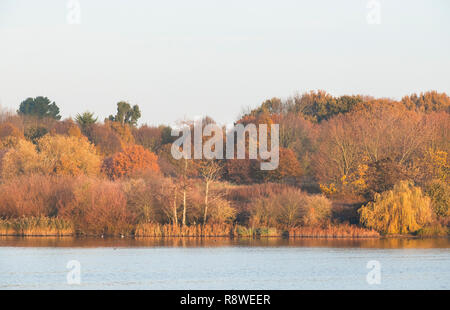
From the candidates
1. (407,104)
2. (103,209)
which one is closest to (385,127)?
(103,209)

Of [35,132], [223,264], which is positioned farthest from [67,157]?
[223,264]

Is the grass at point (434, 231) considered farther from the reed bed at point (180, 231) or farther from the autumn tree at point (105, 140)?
the autumn tree at point (105, 140)

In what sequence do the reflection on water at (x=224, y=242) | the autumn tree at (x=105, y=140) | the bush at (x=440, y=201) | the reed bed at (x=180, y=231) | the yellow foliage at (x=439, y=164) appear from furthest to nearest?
the autumn tree at (x=105, y=140) → the yellow foliage at (x=439, y=164) → the bush at (x=440, y=201) → the reed bed at (x=180, y=231) → the reflection on water at (x=224, y=242)

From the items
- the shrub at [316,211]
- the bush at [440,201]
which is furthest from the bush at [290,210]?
the bush at [440,201]

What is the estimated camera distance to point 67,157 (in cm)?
6181

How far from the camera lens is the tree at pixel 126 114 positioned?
106 meters

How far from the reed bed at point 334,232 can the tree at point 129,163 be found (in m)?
19.2

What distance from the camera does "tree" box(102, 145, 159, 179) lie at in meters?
65.4

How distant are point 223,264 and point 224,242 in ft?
31.9

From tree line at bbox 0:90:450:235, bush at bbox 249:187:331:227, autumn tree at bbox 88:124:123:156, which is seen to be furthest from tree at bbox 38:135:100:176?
autumn tree at bbox 88:124:123:156

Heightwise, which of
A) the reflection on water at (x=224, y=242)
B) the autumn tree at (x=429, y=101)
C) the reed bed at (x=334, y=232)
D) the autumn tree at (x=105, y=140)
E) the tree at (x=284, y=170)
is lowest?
the reflection on water at (x=224, y=242)

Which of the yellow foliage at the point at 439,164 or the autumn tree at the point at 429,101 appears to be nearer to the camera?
the yellow foliage at the point at 439,164

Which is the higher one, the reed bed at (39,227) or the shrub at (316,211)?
the shrub at (316,211)

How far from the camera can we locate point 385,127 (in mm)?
62969
